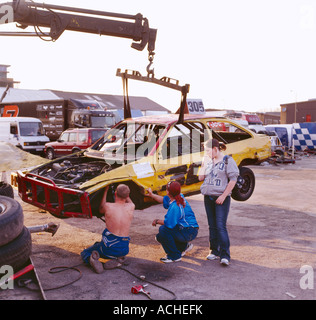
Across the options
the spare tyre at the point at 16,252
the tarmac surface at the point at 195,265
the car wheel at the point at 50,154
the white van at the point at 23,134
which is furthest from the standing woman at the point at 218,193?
the white van at the point at 23,134

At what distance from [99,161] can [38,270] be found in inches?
115

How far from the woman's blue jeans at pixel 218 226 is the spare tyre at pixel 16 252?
2.45m

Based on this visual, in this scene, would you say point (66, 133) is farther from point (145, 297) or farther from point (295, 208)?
point (145, 297)

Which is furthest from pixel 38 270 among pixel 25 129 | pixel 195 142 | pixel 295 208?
pixel 25 129

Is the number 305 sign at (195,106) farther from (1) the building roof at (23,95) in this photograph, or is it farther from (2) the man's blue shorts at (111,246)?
(1) the building roof at (23,95)

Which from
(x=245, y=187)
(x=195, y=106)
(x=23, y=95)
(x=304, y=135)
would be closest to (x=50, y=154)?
(x=195, y=106)

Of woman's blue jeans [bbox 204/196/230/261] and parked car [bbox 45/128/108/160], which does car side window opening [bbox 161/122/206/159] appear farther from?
parked car [bbox 45/128/108/160]

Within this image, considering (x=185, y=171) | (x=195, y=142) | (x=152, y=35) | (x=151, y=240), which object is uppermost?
(x=152, y=35)

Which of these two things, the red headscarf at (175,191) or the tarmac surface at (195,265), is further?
the red headscarf at (175,191)

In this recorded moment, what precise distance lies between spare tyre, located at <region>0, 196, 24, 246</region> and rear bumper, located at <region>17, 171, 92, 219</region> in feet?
3.70

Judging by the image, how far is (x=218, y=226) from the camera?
5250 millimetres

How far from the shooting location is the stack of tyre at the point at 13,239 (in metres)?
4.20

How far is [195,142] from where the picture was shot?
8078mm

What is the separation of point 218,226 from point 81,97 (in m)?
51.5
